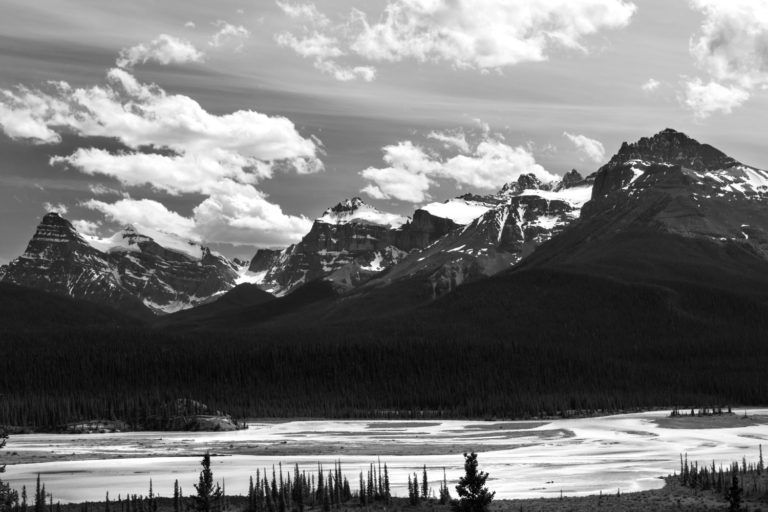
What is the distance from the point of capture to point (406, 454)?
476 feet

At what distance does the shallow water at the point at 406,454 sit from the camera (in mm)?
111375

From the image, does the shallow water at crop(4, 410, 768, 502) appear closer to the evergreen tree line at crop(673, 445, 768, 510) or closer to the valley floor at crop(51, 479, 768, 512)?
the evergreen tree line at crop(673, 445, 768, 510)

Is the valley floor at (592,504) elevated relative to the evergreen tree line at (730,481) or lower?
lower

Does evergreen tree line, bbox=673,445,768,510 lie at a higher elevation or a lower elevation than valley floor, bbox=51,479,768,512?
higher

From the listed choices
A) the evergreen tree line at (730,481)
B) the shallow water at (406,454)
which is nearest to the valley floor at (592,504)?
the evergreen tree line at (730,481)

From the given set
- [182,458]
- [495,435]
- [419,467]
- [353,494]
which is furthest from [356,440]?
[353,494]

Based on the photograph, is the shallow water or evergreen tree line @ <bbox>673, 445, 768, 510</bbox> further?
the shallow water

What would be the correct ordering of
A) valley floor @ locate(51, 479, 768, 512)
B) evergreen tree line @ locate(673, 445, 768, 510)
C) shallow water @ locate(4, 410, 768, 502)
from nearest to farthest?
valley floor @ locate(51, 479, 768, 512), evergreen tree line @ locate(673, 445, 768, 510), shallow water @ locate(4, 410, 768, 502)

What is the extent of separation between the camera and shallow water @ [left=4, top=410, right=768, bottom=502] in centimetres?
11138

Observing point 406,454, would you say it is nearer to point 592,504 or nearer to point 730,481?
point 730,481

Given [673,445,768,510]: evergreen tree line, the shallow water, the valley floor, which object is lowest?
the valley floor

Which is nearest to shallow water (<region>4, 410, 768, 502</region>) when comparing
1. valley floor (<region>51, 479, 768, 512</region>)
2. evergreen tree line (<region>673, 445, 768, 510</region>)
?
evergreen tree line (<region>673, 445, 768, 510</region>)

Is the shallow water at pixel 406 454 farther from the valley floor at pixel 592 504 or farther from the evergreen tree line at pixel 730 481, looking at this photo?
the valley floor at pixel 592 504

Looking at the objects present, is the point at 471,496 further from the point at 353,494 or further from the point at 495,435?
the point at 495,435
